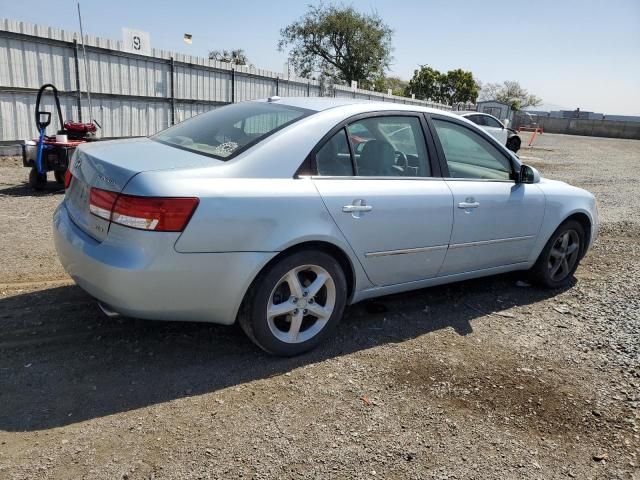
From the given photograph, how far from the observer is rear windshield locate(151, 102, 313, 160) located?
128 inches

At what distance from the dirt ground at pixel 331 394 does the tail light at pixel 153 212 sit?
3.09 feet

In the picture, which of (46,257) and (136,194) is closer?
(136,194)

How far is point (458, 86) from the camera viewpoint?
6366cm

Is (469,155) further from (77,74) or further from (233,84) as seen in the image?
(233,84)

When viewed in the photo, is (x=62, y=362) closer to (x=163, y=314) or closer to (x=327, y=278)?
(x=163, y=314)

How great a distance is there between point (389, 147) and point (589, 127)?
5736cm

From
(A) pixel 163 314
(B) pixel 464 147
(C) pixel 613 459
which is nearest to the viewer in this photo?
(C) pixel 613 459

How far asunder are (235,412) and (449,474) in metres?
1.13

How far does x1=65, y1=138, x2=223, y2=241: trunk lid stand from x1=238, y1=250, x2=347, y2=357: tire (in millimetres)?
768

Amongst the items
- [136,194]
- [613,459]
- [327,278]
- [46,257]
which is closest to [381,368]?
[327,278]

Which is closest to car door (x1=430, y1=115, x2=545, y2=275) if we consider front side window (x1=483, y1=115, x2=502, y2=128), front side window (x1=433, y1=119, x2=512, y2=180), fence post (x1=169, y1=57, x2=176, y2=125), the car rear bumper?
front side window (x1=433, y1=119, x2=512, y2=180)

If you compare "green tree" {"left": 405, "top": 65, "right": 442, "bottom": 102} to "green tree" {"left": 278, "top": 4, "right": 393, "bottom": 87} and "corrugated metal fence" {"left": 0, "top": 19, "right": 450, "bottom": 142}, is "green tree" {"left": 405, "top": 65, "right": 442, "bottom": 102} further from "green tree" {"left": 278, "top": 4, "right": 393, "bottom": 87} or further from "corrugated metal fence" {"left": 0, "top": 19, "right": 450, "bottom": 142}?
"corrugated metal fence" {"left": 0, "top": 19, "right": 450, "bottom": 142}

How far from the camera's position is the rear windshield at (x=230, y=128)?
3.24m

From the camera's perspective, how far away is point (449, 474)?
2.43 metres
